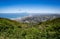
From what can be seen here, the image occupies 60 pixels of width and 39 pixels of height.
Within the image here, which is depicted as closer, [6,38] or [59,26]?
[6,38]

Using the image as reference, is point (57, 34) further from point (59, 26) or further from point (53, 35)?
point (59, 26)

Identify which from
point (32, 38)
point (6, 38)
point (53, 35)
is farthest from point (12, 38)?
point (53, 35)

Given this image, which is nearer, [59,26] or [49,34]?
[49,34]

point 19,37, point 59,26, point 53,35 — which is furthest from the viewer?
point 59,26

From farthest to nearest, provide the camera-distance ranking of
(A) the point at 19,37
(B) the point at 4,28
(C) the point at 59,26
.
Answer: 1. (B) the point at 4,28
2. (C) the point at 59,26
3. (A) the point at 19,37

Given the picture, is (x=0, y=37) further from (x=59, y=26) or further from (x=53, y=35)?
(x=59, y=26)

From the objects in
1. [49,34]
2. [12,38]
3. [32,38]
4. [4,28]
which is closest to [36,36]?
[32,38]

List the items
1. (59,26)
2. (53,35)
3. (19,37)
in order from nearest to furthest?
(53,35)
(19,37)
(59,26)

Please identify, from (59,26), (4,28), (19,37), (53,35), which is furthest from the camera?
(4,28)
